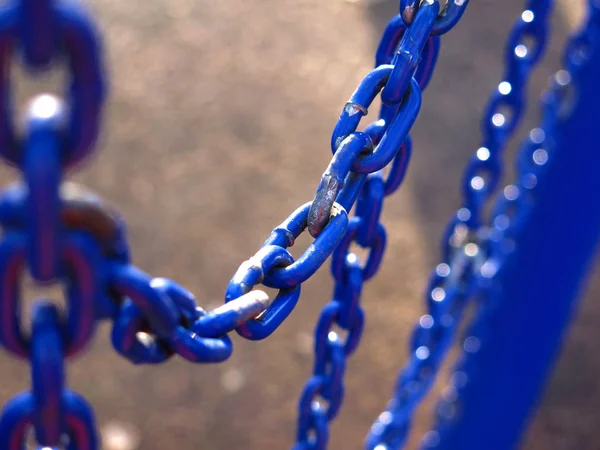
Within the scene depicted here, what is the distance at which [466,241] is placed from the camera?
87 centimetres

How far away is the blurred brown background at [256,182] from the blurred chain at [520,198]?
331mm

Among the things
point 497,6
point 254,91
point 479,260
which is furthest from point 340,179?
point 497,6

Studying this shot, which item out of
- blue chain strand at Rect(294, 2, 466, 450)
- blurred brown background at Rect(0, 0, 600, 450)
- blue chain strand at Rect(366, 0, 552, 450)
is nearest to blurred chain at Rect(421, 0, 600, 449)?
blue chain strand at Rect(366, 0, 552, 450)

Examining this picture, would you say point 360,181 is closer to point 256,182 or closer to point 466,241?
point 466,241

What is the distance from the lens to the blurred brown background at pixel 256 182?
1.37 meters

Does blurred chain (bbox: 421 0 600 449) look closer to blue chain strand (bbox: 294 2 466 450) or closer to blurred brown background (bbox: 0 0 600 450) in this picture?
blurred brown background (bbox: 0 0 600 450)

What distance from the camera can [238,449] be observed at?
51.9 inches

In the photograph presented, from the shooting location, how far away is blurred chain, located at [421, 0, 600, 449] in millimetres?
971

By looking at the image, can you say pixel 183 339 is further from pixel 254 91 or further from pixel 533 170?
pixel 254 91

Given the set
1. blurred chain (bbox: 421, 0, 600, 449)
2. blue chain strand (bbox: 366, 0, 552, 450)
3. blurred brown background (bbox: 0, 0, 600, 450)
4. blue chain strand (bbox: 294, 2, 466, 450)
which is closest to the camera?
blue chain strand (bbox: 294, 2, 466, 450)

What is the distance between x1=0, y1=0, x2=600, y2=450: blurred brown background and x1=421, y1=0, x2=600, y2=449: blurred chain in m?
0.33

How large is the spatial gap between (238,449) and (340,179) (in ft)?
3.44

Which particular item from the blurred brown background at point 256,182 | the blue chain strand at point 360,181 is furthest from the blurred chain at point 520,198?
the blue chain strand at point 360,181

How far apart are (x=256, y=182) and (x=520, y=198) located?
0.93 metres
